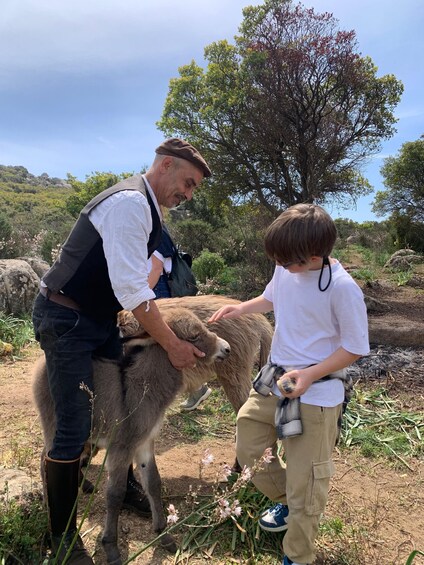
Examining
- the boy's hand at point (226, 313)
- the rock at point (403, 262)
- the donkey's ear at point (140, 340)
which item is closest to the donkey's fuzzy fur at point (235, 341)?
the boy's hand at point (226, 313)

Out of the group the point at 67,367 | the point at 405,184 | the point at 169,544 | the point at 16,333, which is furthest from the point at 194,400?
the point at 405,184

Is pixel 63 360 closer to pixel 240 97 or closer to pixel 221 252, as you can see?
pixel 240 97

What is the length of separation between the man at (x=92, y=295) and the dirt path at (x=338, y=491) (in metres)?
0.62

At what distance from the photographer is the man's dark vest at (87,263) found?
241 centimetres

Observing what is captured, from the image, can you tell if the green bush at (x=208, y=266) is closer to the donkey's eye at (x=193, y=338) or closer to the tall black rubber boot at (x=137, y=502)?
the tall black rubber boot at (x=137, y=502)

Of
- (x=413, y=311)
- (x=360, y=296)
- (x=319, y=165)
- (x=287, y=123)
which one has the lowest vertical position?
(x=413, y=311)

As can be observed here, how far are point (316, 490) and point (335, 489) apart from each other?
1.36m

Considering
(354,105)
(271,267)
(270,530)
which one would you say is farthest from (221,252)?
(270,530)

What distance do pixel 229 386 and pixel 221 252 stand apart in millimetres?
11368

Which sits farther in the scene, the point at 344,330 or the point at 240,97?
the point at 240,97

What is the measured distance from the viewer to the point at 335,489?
3.50 m

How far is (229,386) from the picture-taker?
3.86 meters

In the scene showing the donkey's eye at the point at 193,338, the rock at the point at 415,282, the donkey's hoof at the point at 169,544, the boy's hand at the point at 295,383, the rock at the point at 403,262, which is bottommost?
the donkey's hoof at the point at 169,544

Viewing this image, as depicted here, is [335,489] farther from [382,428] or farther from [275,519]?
[382,428]
